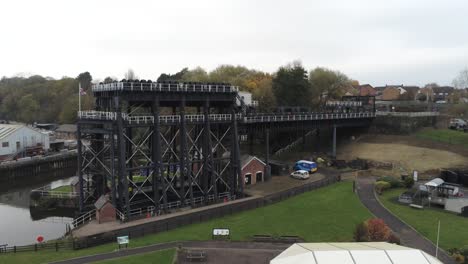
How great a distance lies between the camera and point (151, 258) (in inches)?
1134

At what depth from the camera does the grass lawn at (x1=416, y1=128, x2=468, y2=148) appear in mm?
73062

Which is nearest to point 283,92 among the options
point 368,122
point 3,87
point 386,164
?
point 368,122

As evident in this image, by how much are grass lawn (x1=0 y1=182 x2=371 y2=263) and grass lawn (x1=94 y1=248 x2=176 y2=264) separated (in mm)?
2943

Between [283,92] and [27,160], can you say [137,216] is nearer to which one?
[27,160]

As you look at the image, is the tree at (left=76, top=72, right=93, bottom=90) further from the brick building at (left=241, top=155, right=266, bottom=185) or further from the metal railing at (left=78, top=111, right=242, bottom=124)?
the metal railing at (left=78, top=111, right=242, bottom=124)

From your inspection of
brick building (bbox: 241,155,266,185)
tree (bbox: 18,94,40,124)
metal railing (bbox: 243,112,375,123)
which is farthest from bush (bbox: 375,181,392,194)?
tree (bbox: 18,94,40,124)

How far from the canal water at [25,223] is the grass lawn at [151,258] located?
1688 centimetres

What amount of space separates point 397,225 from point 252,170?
76.4ft

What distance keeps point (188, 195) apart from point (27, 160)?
47.7 meters

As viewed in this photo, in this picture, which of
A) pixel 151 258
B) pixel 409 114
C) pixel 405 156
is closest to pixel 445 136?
pixel 409 114

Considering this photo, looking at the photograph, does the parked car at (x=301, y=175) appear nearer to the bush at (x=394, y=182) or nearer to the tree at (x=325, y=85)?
the bush at (x=394, y=182)

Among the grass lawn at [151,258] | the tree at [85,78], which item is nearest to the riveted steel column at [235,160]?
the grass lawn at [151,258]

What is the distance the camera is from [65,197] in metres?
51.2

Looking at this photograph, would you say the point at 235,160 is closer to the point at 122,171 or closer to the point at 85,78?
the point at 122,171
